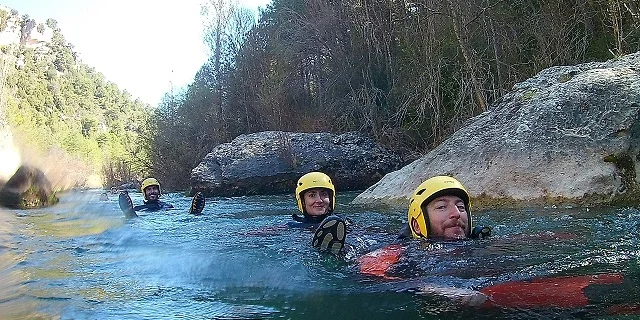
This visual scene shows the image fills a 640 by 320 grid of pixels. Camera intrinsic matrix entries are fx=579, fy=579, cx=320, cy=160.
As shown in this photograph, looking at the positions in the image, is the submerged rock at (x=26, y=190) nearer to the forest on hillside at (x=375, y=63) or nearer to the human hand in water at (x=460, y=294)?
the human hand in water at (x=460, y=294)

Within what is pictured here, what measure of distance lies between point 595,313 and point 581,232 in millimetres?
2467

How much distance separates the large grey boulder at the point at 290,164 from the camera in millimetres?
15617

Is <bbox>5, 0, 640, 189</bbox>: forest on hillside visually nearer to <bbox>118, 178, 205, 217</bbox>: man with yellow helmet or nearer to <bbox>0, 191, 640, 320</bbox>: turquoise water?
<bbox>118, 178, 205, 217</bbox>: man with yellow helmet

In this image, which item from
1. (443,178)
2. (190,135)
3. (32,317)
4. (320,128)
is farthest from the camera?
(190,135)

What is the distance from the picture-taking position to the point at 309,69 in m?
20.8

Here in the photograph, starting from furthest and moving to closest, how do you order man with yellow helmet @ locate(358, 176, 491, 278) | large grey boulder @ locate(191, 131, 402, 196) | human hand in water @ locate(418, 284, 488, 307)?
large grey boulder @ locate(191, 131, 402, 196)
man with yellow helmet @ locate(358, 176, 491, 278)
human hand in water @ locate(418, 284, 488, 307)

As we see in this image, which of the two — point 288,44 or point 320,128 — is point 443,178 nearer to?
point 320,128

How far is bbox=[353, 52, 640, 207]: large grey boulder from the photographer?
6.33 meters

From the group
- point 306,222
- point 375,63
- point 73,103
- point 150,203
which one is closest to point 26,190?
point 306,222

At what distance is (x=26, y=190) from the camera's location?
7.14 m

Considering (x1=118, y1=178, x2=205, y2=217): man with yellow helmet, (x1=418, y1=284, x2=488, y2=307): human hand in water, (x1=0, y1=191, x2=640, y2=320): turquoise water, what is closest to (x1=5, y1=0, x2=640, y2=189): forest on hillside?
(x1=118, y1=178, x2=205, y2=217): man with yellow helmet

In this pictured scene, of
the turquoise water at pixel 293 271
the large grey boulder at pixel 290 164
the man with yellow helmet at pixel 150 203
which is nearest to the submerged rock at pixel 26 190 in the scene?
the turquoise water at pixel 293 271

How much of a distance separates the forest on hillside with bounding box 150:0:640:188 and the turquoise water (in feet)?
22.7

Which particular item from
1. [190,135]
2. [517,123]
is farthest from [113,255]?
[190,135]
